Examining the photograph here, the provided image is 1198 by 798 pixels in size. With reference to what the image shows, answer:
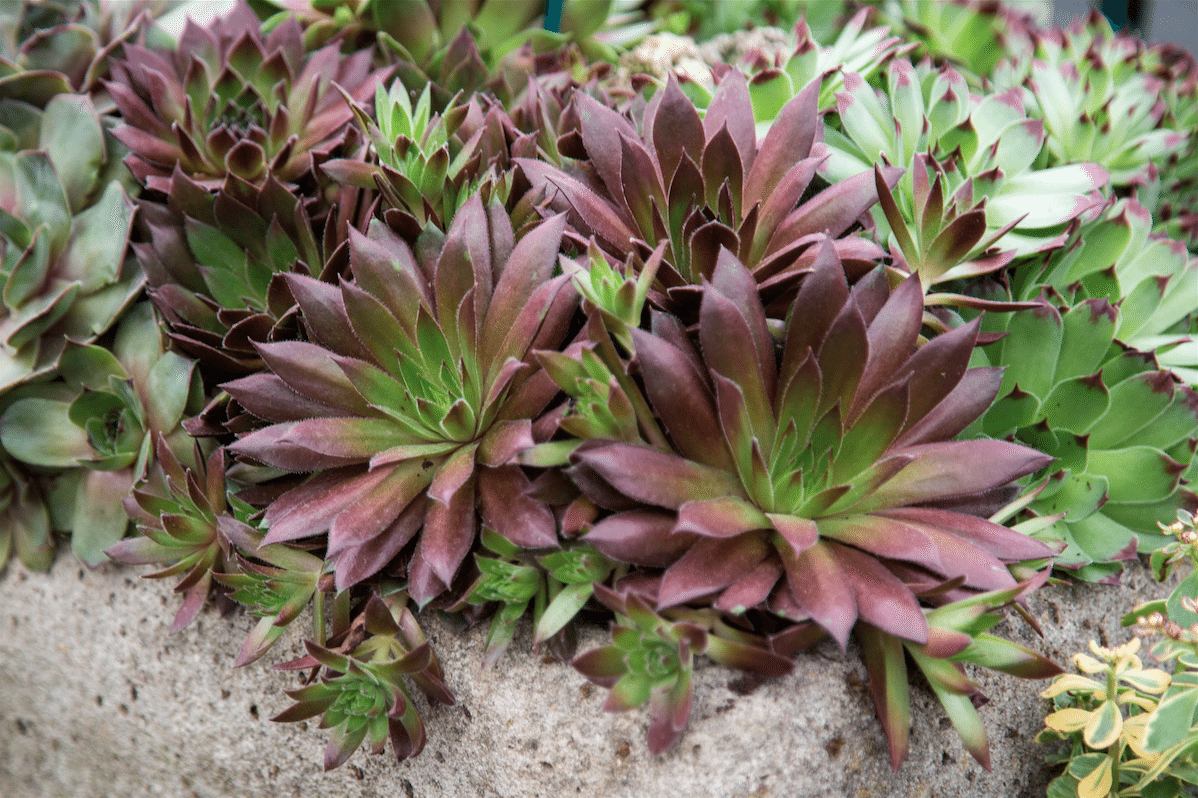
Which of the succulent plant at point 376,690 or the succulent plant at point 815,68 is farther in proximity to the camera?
the succulent plant at point 815,68

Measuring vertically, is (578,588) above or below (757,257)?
below

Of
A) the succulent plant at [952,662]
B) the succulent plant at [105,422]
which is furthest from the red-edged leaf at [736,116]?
the succulent plant at [105,422]

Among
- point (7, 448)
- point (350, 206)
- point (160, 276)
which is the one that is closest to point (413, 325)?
point (350, 206)

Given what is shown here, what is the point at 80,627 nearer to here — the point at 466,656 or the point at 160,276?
the point at 160,276

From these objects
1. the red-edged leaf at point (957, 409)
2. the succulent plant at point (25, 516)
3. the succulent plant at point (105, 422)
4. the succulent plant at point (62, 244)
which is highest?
the red-edged leaf at point (957, 409)

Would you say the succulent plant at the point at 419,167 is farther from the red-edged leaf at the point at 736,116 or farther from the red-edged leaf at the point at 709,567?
the red-edged leaf at the point at 709,567

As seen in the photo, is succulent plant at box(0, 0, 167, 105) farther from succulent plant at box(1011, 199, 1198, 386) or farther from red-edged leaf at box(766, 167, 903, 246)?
succulent plant at box(1011, 199, 1198, 386)

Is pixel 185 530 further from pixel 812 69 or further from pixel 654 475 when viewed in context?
pixel 812 69
